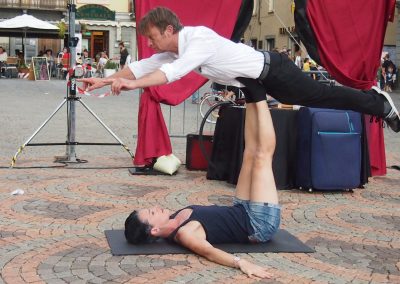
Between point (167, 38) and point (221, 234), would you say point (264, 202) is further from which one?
point (167, 38)

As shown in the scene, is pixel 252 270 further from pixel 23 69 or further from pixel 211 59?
pixel 23 69

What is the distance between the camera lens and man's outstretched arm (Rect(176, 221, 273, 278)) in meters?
4.18

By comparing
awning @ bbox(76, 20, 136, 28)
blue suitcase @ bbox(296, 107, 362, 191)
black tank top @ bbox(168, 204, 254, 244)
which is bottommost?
black tank top @ bbox(168, 204, 254, 244)

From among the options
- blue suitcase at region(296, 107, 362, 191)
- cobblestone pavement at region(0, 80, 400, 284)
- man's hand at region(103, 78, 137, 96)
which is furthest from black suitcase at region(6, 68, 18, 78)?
man's hand at region(103, 78, 137, 96)

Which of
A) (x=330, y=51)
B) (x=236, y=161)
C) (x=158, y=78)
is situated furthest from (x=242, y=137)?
(x=158, y=78)

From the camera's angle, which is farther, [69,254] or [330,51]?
[330,51]

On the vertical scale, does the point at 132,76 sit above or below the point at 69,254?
above

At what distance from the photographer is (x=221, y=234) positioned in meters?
4.75

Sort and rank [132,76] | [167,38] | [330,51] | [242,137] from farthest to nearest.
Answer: [330,51] → [242,137] → [132,76] → [167,38]

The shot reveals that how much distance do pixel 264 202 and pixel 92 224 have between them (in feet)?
5.14

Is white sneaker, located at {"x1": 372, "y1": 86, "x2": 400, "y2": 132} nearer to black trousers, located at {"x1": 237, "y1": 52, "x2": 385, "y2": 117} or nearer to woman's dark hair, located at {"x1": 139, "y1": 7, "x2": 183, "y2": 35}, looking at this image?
black trousers, located at {"x1": 237, "y1": 52, "x2": 385, "y2": 117}

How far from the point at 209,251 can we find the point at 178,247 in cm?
39

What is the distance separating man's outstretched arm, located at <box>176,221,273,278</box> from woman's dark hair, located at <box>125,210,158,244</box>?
0.76ft

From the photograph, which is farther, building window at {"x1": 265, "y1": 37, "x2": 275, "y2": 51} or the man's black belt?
building window at {"x1": 265, "y1": 37, "x2": 275, "y2": 51}
